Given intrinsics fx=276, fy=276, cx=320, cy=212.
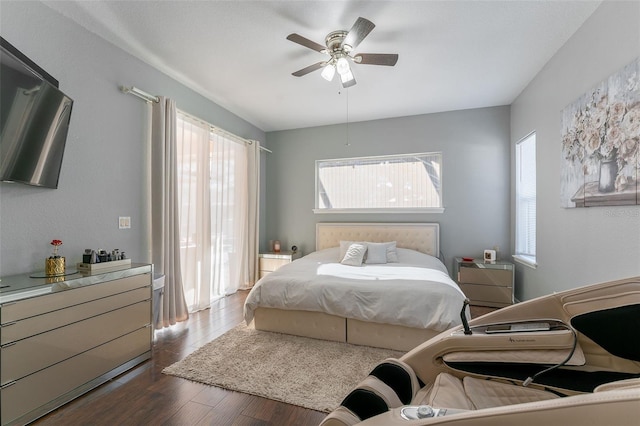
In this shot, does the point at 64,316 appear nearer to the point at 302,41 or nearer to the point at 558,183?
the point at 302,41

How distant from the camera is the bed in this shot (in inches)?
94.5

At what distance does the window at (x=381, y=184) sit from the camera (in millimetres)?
4473

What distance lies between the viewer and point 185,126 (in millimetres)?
3389

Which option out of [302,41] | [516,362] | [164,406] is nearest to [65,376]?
[164,406]

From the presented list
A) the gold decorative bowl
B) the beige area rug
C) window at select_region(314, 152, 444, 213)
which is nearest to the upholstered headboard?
window at select_region(314, 152, 444, 213)

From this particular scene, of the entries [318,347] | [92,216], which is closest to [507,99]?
[318,347]

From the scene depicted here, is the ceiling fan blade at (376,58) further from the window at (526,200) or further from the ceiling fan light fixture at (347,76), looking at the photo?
the window at (526,200)

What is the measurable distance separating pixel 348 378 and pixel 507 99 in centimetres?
415

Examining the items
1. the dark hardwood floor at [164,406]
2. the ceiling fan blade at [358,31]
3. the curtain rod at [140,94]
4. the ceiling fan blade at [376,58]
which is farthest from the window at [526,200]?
the curtain rod at [140,94]

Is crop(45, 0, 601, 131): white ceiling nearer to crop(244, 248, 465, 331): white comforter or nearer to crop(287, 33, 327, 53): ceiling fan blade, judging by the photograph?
crop(287, 33, 327, 53): ceiling fan blade

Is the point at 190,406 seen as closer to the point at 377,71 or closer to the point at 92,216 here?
the point at 92,216

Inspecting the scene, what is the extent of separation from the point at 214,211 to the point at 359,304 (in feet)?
8.09

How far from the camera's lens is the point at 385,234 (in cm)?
448

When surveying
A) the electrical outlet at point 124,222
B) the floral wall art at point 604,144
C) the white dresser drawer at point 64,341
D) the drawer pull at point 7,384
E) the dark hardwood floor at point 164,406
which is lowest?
the dark hardwood floor at point 164,406
